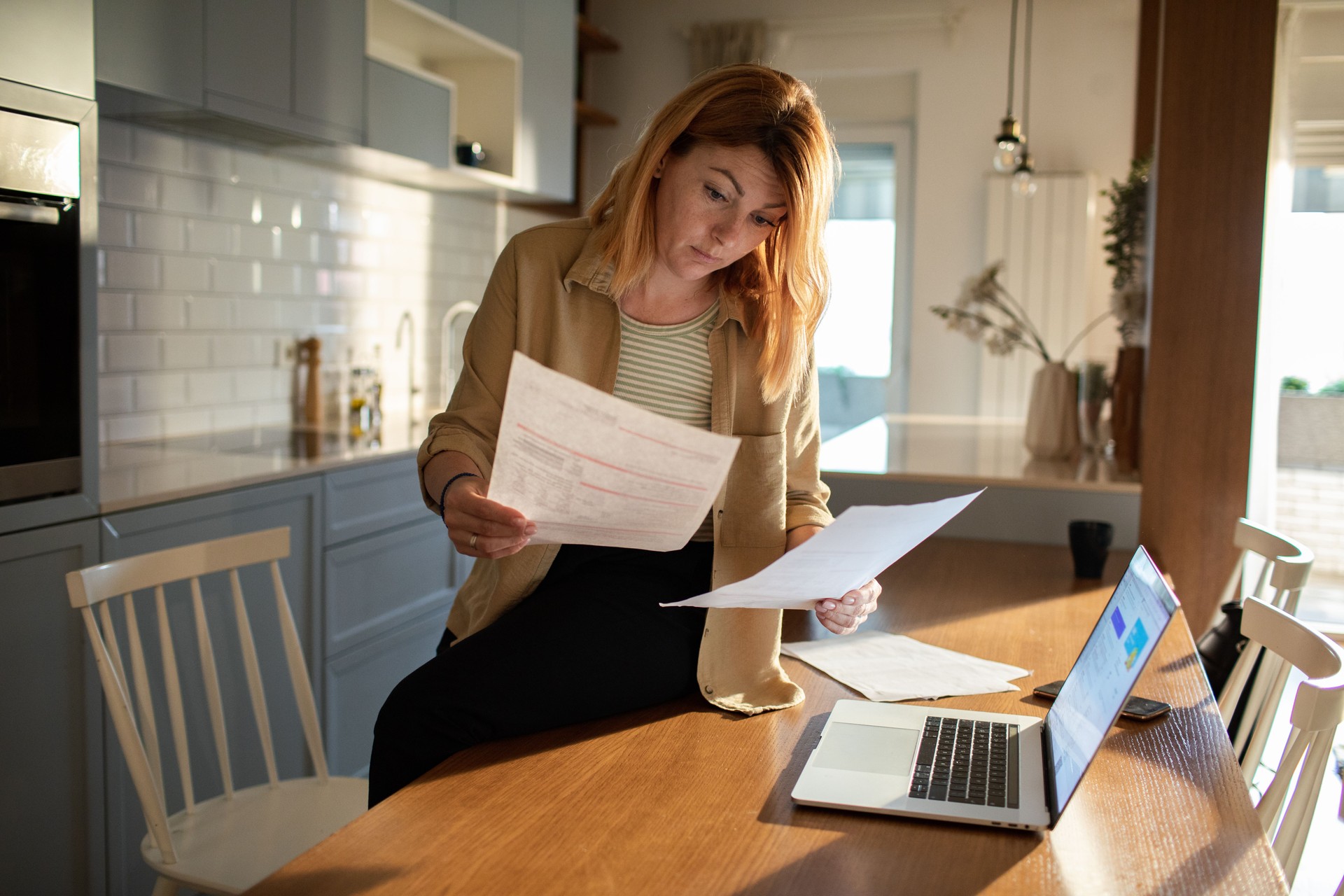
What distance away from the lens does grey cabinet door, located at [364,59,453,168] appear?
3.20 meters

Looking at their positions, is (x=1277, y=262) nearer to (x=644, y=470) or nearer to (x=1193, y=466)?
(x=1193, y=466)

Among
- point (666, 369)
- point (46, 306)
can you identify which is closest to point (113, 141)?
point (46, 306)

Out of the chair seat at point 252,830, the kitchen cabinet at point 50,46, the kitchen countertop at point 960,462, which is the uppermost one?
the kitchen cabinet at point 50,46

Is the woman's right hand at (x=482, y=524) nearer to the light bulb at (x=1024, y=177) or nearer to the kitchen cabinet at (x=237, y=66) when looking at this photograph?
the kitchen cabinet at (x=237, y=66)

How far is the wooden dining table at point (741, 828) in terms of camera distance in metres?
0.86

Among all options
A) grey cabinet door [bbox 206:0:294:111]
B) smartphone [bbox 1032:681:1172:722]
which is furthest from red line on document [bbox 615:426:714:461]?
grey cabinet door [bbox 206:0:294:111]

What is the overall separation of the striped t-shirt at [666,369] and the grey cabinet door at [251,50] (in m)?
1.72

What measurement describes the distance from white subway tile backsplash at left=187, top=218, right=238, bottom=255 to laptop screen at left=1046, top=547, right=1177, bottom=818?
8.84 ft

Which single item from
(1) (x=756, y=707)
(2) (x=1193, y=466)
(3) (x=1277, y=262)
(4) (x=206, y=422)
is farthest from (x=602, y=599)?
(3) (x=1277, y=262)

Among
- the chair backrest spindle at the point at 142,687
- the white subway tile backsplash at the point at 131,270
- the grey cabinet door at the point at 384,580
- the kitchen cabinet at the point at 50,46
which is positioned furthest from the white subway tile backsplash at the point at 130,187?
the chair backrest spindle at the point at 142,687

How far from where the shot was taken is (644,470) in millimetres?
1010

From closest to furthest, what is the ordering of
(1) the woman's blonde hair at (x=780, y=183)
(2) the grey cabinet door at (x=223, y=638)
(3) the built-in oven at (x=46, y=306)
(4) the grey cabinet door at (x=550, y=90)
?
(1) the woman's blonde hair at (x=780, y=183) → (3) the built-in oven at (x=46, y=306) → (2) the grey cabinet door at (x=223, y=638) → (4) the grey cabinet door at (x=550, y=90)

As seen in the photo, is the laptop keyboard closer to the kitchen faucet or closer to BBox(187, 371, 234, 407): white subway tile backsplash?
BBox(187, 371, 234, 407): white subway tile backsplash

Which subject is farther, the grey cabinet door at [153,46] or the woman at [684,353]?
the grey cabinet door at [153,46]
